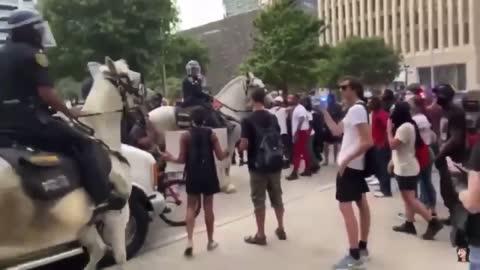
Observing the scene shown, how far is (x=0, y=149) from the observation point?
5246 millimetres

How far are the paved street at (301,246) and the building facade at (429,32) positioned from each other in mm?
54570

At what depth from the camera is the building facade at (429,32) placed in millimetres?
68188

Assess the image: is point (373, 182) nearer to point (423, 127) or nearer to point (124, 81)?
point (423, 127)

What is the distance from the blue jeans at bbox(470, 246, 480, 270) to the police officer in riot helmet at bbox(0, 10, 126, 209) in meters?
3.05

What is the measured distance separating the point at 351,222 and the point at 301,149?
7.27m

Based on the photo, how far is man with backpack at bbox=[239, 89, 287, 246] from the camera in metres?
8.01

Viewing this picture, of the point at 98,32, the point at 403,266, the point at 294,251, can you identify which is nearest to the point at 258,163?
the point at 294,251

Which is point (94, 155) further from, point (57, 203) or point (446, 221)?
point (446, 221)

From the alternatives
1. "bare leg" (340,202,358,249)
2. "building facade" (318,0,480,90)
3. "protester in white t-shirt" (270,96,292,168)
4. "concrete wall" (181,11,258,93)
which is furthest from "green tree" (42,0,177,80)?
"concrete wall" (181,11,258,93)

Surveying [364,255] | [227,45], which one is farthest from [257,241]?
[227,45]

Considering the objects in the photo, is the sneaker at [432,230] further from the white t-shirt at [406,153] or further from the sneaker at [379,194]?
the sneaker at [379,194]

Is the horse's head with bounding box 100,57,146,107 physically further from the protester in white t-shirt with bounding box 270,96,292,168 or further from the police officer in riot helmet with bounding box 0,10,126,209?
the protester in white t-shirt with bounding box 270,96,292,168

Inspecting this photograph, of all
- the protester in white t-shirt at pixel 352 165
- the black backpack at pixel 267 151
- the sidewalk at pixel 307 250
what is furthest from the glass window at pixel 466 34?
the protester in white t-shirt at pixel 352 165

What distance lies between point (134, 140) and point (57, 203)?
4.88 meters
